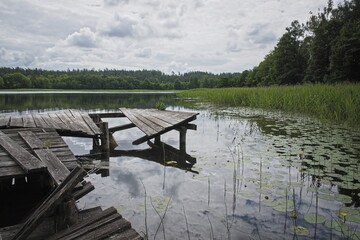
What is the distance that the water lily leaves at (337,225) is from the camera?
2512 millimetres

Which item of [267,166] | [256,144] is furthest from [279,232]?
[256,144]

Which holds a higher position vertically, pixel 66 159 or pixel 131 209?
pixel 66 159

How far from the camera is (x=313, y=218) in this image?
2.73 metres

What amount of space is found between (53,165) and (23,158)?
1.41 ft

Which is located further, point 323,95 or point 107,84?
point 107,84

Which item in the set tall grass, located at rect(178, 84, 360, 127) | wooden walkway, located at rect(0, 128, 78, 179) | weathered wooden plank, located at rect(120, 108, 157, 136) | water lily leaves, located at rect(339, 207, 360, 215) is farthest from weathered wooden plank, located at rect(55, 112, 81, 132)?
tall grass, located at rect(178, 84, 360, 127)

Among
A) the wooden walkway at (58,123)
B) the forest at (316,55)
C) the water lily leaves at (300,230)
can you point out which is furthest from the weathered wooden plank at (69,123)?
the forest at (316,55)

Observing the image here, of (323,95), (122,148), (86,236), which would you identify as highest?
(323,95)

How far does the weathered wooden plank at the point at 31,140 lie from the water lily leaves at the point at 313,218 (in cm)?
380

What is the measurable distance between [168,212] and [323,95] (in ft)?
32.1

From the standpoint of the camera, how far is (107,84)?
301ft

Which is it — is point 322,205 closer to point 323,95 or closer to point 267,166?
point 267,166

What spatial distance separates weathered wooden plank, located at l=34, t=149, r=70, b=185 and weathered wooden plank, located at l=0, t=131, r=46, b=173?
99mm

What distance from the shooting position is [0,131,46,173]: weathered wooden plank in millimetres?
2754
